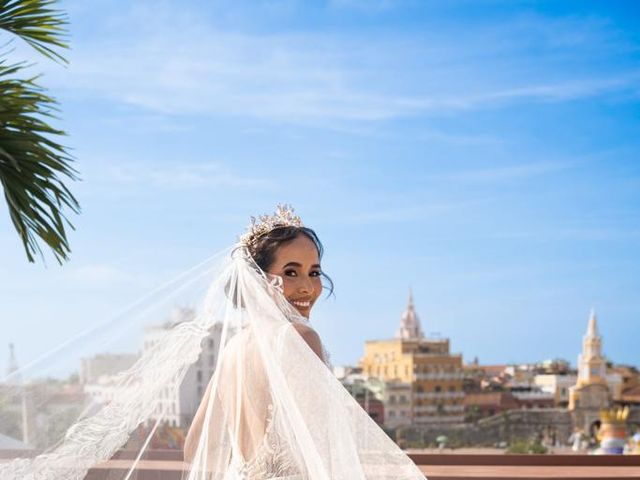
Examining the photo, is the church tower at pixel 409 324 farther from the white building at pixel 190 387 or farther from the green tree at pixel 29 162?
the white building at pixel 190 387

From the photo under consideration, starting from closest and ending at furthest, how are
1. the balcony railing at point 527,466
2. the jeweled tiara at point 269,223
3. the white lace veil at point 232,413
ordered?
the white lace veil at point 232,413, the jeweled tiara at point 269,223, the balcony railing at point 527,466

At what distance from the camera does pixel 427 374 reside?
5709 centimetres

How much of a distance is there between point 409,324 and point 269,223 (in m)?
75.6

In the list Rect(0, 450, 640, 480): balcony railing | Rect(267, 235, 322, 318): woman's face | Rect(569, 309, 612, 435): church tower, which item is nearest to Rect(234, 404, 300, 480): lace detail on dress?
Rect(267, 235, 322, 318): woman's face

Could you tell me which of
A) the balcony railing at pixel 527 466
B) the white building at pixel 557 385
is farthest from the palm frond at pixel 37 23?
the white building at pixel 557 385

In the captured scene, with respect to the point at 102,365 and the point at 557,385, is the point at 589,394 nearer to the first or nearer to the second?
the point at 557,385

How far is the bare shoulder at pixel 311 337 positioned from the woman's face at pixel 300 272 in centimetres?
10

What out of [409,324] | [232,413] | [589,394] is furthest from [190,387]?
[409,324]

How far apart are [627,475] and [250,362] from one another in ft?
6.23

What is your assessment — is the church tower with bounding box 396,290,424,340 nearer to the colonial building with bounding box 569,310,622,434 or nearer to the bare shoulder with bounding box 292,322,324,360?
the colonial building with bounding box 569,310,622,434

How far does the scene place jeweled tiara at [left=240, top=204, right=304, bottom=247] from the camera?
69.9 inches

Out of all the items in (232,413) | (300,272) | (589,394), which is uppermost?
(589,394)

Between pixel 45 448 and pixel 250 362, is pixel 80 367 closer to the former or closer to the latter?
pixel 45 448

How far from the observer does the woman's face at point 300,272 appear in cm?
168
